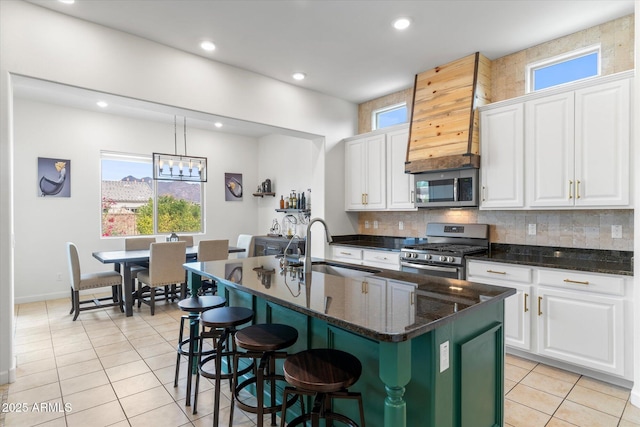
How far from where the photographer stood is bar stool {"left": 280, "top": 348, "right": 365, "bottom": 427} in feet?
4.63

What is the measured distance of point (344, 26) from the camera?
318 centimetres

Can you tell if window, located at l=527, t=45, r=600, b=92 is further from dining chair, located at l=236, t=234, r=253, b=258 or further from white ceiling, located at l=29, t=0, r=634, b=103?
dining chair, located at l=236, t=234, r=253, b=258

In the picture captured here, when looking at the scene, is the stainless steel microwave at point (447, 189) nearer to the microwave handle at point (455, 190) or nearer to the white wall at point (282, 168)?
the microwave handle at point (455, 190)

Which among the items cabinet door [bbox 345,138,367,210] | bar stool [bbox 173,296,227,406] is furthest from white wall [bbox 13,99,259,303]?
bar stool [bbox 173,296,227,406]

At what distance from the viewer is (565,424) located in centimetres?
218

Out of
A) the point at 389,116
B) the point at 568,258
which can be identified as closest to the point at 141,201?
the point at 389,116

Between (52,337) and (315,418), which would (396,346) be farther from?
(52,337)

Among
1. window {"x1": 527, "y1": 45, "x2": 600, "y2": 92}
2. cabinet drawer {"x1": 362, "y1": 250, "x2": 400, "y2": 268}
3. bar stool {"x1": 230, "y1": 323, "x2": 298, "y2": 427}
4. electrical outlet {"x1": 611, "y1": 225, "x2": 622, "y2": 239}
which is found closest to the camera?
bar stool {"x1": 230, "y1": 323, "x2": 298, "y2": 427}

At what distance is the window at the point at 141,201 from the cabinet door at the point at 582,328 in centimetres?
601

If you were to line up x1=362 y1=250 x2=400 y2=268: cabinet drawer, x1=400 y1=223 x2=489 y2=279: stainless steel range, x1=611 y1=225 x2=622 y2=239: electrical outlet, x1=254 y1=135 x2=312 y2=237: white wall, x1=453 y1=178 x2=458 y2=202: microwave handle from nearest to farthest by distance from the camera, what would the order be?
x1=611 y1=225 x2=622 y2=239: electrical outlet → x1=400 y1=223 x2=489 y2=279: stainless steel range → x1=453 y1=178 x2=458 y2=202: microwave handle → x1=362 y1=250 x2=400 y2=268: cabinet drawer → x1=254 y1=135 x2=312 y2=237: white wall

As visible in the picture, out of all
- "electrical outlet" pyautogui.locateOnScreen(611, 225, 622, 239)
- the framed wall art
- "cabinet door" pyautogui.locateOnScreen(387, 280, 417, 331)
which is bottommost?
"cabinet door" pyautogui.locateOnScreen(387, 280, 417, 331)

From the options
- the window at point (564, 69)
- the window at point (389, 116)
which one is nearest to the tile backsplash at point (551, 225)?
the window at point (564, 69)

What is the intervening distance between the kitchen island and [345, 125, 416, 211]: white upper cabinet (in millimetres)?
2419

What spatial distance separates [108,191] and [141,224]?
2.60 feet
